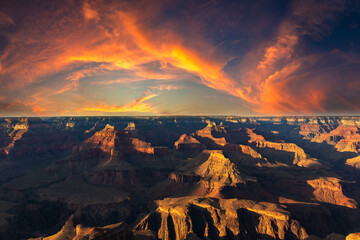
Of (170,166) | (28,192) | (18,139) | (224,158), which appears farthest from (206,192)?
(18,139)

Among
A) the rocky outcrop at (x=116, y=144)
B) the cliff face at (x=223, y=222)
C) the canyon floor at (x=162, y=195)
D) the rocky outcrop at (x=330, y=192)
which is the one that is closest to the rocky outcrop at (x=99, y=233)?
the canyon floor at (x=162, y=195)

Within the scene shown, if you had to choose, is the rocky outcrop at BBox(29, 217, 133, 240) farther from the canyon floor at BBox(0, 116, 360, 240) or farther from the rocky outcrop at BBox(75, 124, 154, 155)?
the rocky outcrop at BBox(75, 124, 154, 155)

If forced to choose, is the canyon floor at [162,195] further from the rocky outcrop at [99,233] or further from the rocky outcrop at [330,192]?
the rocky outcrop at [330,192]

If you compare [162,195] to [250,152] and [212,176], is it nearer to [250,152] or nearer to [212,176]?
[212,176]

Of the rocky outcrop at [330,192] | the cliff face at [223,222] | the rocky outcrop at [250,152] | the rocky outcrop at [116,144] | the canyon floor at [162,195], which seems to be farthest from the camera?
the rocky outcrop at [250,152]

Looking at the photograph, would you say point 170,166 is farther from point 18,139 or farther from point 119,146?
point 18,139
